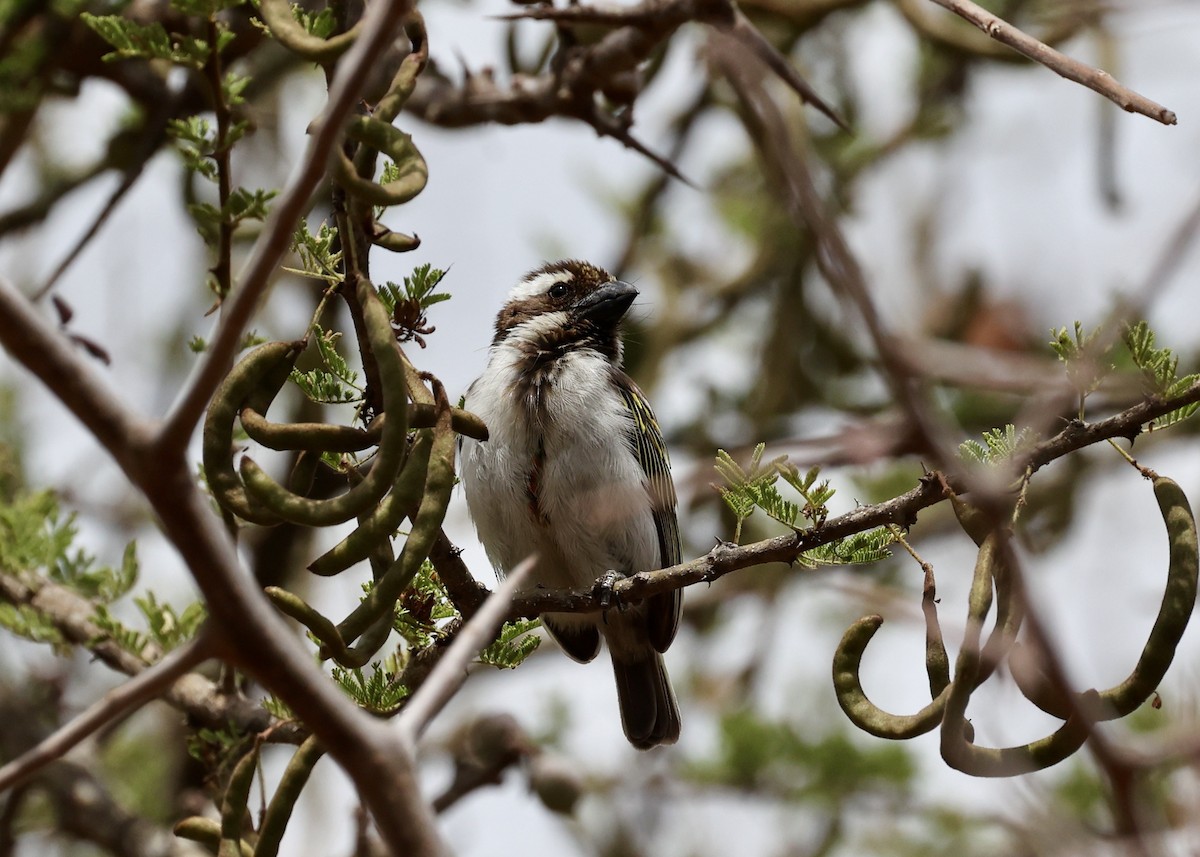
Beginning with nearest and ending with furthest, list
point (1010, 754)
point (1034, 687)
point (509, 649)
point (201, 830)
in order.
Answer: point (1010, 754) < point (1034, 687) < point (201, 830) < point (509, 649)

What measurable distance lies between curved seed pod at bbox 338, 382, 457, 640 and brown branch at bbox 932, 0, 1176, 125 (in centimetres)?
125

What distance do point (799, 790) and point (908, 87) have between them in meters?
3.94

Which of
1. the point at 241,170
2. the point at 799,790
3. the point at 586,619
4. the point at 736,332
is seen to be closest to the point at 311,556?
the point at 586,619

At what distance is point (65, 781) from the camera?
181 inches

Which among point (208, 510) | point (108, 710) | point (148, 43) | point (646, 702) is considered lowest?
point (108, 710)

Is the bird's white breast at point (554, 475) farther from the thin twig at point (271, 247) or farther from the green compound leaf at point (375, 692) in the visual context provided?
the thin twig at point (271, 247)

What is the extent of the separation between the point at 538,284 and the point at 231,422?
12.5ft

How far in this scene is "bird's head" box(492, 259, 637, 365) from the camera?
5559mm

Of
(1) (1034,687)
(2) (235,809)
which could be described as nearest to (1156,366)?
(1) (1034,687)

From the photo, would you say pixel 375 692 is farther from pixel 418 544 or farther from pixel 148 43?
pixel 148 43

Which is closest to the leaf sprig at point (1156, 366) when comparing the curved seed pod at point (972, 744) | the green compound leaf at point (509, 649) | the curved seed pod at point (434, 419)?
the curved seed pod at point (972, 744)

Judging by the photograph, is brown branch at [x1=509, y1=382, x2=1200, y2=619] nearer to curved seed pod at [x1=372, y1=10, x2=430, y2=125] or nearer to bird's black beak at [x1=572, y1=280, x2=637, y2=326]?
curved seed pod at [x1=372, y1=10, x2=430, y2=125]

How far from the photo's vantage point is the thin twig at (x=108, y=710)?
158cm

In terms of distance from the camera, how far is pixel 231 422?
2406 mm
